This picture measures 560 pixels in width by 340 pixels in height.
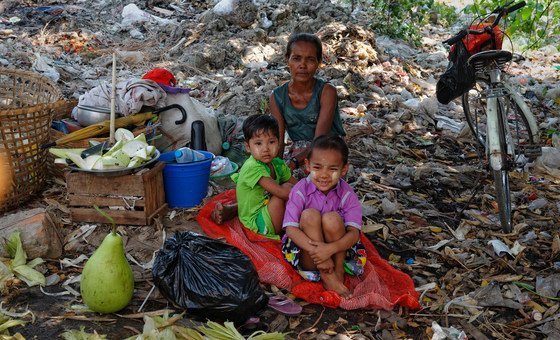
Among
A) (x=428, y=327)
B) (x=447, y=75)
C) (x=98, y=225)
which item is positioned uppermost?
(x=447, y=75)

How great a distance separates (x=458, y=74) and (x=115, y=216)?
9.27ft

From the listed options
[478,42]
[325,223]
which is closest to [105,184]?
[325,223]

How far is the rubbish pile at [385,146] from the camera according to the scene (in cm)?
304

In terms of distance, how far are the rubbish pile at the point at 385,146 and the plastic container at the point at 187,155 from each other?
1.43 ft

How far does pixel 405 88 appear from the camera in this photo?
25.7ft

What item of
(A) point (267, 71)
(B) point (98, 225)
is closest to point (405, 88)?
(A) point (267, 71)

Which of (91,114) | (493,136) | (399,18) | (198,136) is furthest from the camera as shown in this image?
(399,18)

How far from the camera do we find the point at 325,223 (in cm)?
302

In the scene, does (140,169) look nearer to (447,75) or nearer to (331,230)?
(331,230)

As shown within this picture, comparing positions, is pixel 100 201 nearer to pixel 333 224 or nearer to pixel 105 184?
pixel 105 184

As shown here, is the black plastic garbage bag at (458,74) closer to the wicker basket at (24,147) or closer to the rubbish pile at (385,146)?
the rubbish pile at (385,146)

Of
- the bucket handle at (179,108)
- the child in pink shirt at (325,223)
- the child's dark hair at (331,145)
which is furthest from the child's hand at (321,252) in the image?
the bucket handle at (179,108)

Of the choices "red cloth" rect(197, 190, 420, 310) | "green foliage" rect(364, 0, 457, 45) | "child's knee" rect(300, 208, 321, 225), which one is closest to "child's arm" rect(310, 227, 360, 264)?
"child's knee" rect(300, 208, 321, 225)

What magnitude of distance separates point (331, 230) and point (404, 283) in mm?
621
